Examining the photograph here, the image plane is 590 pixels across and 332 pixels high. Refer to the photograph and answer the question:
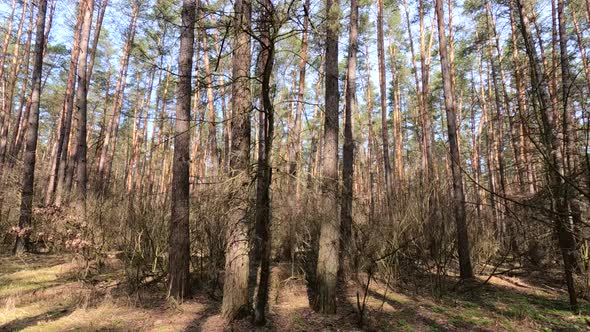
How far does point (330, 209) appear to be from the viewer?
183 inches

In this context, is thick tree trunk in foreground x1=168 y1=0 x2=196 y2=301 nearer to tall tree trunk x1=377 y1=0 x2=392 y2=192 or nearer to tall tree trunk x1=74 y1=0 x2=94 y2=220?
tall tree trunk x1=74 y1=0 x2=94 y2=220

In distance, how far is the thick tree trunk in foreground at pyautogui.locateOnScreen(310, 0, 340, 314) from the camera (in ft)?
14.9

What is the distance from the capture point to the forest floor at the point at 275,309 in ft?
13.2

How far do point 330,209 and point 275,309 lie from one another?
164 centimetres

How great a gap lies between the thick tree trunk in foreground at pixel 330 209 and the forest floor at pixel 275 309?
0.83ft

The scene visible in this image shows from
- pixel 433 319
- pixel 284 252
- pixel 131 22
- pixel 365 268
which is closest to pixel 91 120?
pixel 131 22

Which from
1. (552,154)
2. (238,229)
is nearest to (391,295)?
(238,229)

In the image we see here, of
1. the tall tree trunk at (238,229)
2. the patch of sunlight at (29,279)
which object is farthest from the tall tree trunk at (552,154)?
the patch of sunlight at (29,279)

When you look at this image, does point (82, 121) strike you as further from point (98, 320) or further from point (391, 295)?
point (391, 295)

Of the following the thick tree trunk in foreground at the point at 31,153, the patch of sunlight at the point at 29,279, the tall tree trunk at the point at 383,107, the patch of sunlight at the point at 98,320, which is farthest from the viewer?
the tall tree trunk at the point at 383,107

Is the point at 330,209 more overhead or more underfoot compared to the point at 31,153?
more underfoot

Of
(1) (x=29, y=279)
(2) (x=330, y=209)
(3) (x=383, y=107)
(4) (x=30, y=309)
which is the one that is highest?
(3) (x=383, y=107)

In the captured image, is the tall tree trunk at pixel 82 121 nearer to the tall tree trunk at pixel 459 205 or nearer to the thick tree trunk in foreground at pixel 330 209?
the thick tree trunk in foreground at pixel 330 209

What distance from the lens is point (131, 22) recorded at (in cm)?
1535
